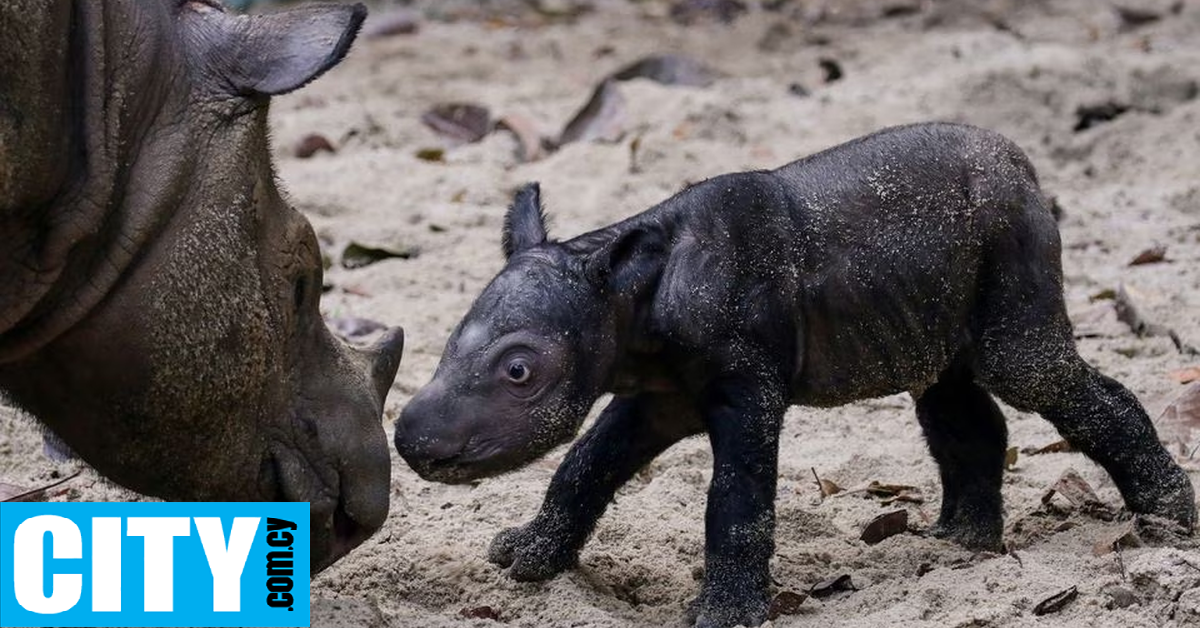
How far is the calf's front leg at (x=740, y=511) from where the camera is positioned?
4.23 m

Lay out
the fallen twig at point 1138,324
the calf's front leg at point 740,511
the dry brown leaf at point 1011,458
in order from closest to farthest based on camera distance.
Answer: the calf's front leg at point 740,511, the dry brown leaf at point 1011,458, the fallen twig at point 1138,324

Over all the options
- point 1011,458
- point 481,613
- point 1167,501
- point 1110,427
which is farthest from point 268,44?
point 1011,458

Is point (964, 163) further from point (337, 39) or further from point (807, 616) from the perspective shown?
point (337, 39)

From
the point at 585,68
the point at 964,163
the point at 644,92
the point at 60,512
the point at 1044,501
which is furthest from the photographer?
the point at 585,68

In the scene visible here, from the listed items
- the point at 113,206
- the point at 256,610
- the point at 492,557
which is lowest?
the point at 492,557

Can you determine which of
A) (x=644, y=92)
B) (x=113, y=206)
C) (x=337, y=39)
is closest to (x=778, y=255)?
(x=337, y=39)

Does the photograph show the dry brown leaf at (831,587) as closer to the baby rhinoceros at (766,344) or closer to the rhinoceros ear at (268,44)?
the baby rhinoceros at (766,344)

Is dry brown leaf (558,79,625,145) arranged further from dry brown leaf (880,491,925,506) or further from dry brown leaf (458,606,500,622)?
dry brown leaf (458,606,500,622)

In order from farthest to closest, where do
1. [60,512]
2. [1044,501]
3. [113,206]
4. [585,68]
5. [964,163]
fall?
[585,68] < [1044,501] < [964,163] < [60,512] < [113,206]

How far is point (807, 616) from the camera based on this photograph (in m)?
4.33

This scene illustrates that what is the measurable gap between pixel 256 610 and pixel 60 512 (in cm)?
49

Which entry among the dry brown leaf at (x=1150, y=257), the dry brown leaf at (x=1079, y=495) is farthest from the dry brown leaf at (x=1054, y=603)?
the dry brown leaf at (x=1150, y=257)

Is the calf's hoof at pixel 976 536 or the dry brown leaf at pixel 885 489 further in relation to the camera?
the dry brown leaf at pixel 885 489

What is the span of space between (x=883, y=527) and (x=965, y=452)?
267mm
